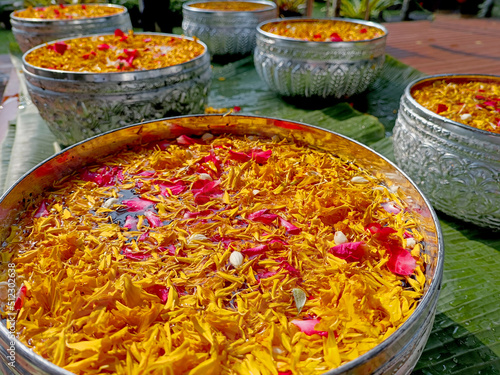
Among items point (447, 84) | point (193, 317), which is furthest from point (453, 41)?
point (193, 317)

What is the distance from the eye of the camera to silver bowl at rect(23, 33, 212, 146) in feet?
6.12

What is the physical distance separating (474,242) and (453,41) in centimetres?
406

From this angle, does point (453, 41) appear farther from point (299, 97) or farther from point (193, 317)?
point (193, 317)

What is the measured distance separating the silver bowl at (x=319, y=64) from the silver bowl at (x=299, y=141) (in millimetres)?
1708

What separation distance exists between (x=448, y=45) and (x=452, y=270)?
4080 mm

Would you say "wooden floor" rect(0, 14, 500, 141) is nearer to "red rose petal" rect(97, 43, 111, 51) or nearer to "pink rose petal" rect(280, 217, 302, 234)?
"red rose petal" rect(97, 43, 111, 51)

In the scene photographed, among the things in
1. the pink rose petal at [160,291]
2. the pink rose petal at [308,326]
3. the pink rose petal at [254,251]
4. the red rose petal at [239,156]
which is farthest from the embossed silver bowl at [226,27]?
the pink rose petal at [308,326]

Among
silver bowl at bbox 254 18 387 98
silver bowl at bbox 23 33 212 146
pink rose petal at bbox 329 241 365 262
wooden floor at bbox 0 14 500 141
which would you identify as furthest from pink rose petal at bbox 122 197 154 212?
wooden floor at bbox 0 14 500 141

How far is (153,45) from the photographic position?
2.49 meters

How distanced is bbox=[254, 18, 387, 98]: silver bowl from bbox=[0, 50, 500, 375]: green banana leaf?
0.18 meters

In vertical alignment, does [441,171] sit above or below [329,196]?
below

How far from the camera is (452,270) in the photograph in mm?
1697

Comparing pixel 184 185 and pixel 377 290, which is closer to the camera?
pixel 377 290

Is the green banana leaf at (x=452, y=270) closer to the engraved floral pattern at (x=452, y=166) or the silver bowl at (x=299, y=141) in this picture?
the engraved floral pattern at (x=452, y=166)
